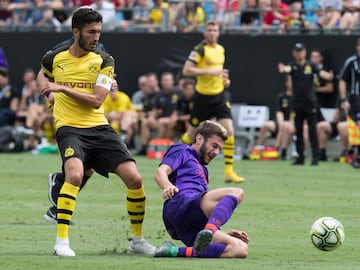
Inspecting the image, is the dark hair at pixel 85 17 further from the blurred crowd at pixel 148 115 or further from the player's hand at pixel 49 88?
the blurred crowd at pixel 148 115

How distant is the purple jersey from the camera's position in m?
10.4

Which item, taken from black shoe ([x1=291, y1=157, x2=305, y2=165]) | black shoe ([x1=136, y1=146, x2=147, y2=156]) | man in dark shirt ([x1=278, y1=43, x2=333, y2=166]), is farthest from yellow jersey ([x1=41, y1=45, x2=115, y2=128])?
black shoe ([x1=136, y1=146, x2=147, y2=156])

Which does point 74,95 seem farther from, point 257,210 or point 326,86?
point 326,86

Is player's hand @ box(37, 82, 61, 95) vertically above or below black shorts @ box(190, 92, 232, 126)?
above

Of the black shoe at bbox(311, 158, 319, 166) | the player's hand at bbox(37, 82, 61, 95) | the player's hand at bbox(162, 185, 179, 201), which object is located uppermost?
the player's hand at bbox(37, 82, 61, 95)

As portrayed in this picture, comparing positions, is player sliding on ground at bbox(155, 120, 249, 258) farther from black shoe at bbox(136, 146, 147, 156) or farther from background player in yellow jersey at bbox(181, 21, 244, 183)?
black shoe at bbox(136, 146, 147, 156)

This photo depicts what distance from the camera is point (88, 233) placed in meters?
12.3

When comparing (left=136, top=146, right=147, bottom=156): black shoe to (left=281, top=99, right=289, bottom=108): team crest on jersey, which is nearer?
(left=281, top=99, right=289, bottom=108): team crest on jersey

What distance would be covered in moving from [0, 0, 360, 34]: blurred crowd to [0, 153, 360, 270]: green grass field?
4.96m

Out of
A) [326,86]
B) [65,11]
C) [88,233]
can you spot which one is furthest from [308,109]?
[88,233]

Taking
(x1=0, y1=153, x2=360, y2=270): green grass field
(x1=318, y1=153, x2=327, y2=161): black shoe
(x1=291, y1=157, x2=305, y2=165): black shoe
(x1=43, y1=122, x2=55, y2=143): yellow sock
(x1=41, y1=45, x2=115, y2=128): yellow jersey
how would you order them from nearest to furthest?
(x1=0, y1=153, x2=360, y2=270): green grass field < (x1=41, y1=45, x2=115, y2=128): yellow jersey < (x1=291, y1=157, x2=305, y2=165): black shoe < (x1=318, y1=153, x2=327, y2=161): black shoe < (x1=43, y1=122, x2=55, y2=143): yellow sock

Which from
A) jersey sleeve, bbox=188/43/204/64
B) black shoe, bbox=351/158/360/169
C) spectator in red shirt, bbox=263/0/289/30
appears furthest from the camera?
spectator in red shirt, bbox=263/0/289/30

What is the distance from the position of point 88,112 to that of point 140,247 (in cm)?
139

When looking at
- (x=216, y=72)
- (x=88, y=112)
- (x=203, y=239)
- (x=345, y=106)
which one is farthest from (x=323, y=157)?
(x=203, y=239)
